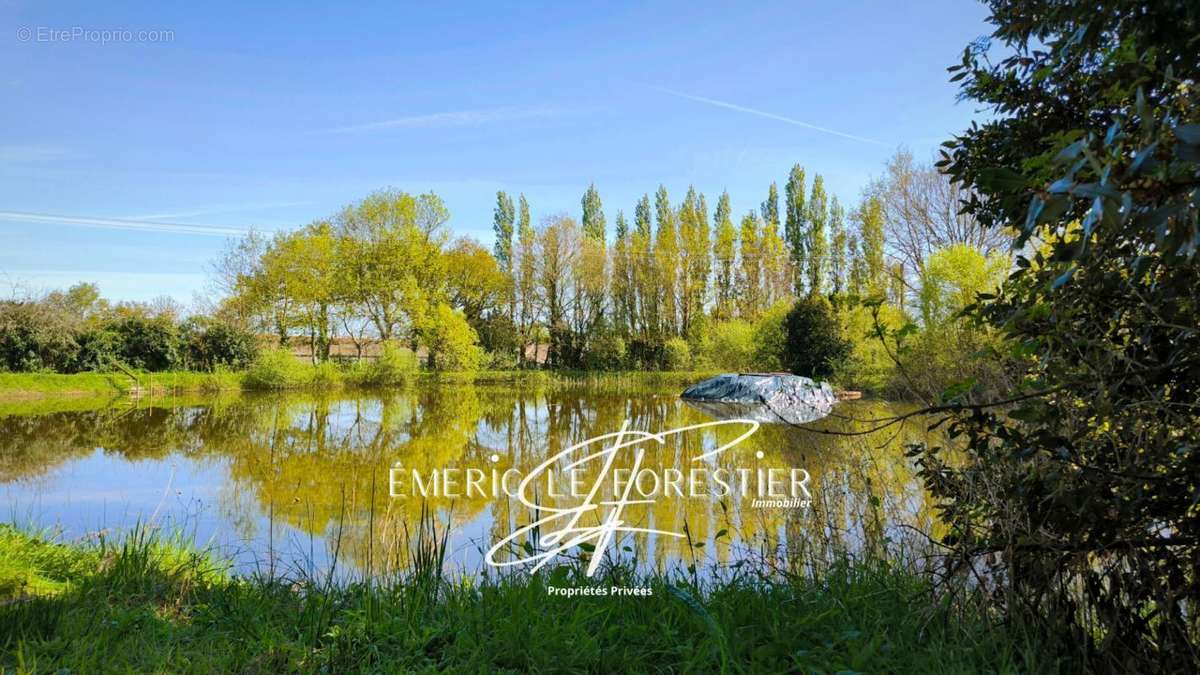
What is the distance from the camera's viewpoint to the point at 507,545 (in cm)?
325

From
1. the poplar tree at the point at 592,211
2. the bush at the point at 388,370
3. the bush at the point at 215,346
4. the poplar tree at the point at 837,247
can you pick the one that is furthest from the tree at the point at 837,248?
the bush at the point at 215,346

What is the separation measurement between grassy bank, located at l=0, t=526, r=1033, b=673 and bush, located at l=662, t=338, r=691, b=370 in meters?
17.5

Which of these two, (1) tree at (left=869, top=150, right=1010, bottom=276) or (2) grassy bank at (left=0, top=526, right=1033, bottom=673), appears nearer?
(2) grassy bank at (left=0, top=526, right=1033, bottom=673)

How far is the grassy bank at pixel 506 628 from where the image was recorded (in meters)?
1.93

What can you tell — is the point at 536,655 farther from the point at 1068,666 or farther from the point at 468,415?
the point at 468,415

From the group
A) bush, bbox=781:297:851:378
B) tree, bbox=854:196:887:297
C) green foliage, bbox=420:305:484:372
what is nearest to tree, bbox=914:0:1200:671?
bush, bbox=781:297:851:378

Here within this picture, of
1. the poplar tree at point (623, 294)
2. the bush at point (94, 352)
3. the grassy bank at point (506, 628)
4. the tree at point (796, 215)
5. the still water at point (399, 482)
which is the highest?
the tree at point (796, 215)

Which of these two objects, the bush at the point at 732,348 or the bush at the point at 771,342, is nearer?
the bush at the point at 771,342

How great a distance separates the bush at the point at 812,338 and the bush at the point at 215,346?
15.4 m

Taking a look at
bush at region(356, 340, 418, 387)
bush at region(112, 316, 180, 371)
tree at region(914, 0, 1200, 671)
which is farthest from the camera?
bush at region(356, 340, 418, 387)

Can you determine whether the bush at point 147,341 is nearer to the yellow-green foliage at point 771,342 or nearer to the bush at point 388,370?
the bush at point 388,370

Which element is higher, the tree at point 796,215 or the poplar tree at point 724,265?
the tree at point 796,215

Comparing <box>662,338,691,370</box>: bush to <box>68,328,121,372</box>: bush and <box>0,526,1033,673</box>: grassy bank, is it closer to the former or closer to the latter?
<box>68,328,121,372</box>: bush

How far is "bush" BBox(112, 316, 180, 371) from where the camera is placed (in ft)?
60.5
